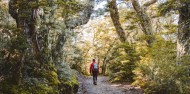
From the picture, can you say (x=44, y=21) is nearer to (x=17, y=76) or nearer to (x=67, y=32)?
(x=67, y=32)

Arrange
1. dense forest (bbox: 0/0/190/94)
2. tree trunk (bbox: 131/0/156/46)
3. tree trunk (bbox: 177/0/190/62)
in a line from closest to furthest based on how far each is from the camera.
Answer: dense forest (bbox: 0/0/190/94) < tree trunk (bbox: 177/0/190/62) < tree trunk (bbox: 131/0/156/46)

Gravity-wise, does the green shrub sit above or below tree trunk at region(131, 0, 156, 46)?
below

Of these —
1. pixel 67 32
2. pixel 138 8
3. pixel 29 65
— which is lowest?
pixel 29 65

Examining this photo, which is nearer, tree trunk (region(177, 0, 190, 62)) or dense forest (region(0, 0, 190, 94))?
dense forest (region(0, 0, 190, 94))

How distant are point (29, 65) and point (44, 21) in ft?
5.51

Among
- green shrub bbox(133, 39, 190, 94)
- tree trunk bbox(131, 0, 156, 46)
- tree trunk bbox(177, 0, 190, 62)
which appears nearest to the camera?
green shrub bbox(133, 39, 190, 94)

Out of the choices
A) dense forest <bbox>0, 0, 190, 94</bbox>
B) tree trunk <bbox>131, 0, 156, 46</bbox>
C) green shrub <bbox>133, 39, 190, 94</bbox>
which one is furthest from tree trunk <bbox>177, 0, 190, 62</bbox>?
tree trunk <bbox>131, 0, 156, 46</bbox>

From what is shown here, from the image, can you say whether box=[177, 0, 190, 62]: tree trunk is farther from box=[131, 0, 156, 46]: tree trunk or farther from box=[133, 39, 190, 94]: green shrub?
box=[131, 0, 156, 46]: tree trunk

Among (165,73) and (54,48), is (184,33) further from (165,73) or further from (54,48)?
(54,48)

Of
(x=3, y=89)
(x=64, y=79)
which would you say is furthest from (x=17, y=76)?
(x=64, y=79)

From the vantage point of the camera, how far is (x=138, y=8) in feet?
53.8

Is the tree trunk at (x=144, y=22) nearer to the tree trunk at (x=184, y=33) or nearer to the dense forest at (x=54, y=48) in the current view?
the dense forest at (x=54, y=48)

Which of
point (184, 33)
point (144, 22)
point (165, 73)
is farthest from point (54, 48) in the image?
point (144, 22)

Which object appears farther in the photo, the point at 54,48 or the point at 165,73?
the point at 54,48
